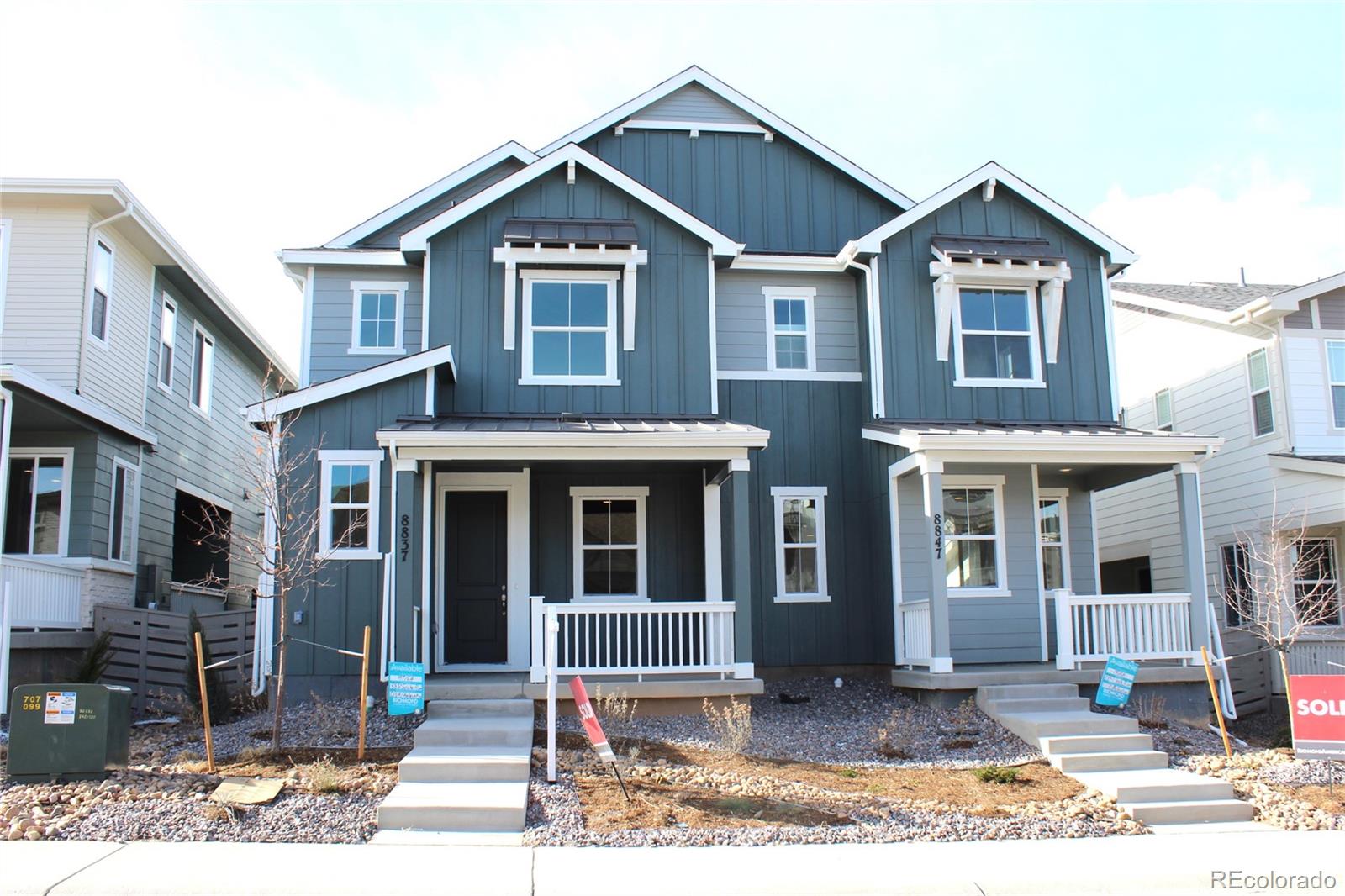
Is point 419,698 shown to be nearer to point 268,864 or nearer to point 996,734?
point 268,864

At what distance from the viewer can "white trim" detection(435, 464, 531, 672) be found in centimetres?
1425

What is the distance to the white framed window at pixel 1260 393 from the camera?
1778cm

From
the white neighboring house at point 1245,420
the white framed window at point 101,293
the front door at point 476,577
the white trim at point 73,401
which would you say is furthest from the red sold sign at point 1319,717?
the white framed window at point 101,293

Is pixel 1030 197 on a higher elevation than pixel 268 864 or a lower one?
higher

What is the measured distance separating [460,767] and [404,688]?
1.41 metres

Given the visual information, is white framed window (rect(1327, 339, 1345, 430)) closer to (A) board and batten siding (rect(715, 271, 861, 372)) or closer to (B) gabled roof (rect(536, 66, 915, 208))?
(B) gabled roof (rect(536, 66, 915, 208))

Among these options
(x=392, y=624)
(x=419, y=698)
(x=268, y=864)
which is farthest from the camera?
(x=392, y=624)

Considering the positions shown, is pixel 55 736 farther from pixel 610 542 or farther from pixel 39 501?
pixel 39 501

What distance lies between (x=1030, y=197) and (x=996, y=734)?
25.9 feet

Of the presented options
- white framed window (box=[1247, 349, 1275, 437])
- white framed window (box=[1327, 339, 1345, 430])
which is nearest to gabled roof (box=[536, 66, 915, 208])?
white framed window (box=[1247, 349, 1275, 437])

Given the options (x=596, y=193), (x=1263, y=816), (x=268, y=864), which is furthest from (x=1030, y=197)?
(x=268, y=864)

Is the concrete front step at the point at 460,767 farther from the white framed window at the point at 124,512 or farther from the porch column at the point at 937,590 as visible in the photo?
the white framed window at the point at 124,512

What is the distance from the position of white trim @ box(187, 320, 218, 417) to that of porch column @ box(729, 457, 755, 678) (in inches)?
456

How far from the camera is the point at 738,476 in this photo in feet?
43.1
